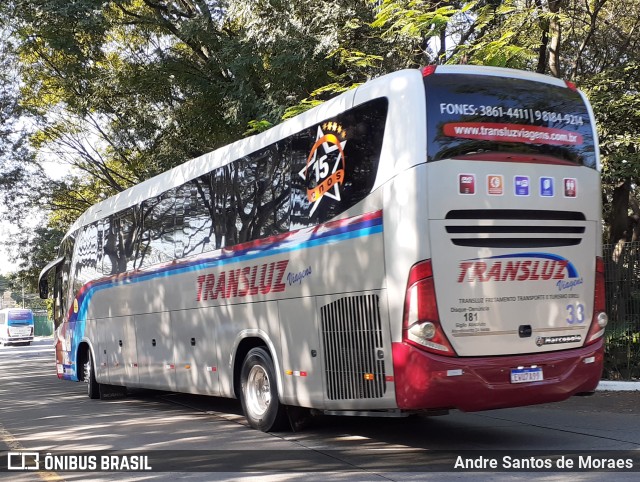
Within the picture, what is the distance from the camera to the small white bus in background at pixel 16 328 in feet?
187

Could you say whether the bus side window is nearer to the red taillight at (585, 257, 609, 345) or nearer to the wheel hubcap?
the wheel hubcap

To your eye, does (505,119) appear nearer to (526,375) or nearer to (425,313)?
(425,313)

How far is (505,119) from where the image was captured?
7.44 m

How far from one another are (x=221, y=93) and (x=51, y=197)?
597 inches

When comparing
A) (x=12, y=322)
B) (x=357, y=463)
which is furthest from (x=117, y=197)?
(x=12, y=322)

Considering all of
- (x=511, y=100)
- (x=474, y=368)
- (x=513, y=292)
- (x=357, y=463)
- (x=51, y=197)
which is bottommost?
(x=357, y=463)

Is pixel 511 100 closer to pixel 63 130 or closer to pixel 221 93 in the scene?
pixel 221 93

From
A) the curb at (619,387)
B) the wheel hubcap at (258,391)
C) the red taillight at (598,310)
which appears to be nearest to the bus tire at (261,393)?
the wheel hubcap at (258,391)

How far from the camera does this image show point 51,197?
3162 cm

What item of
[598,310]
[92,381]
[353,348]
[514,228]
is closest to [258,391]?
[353,348]

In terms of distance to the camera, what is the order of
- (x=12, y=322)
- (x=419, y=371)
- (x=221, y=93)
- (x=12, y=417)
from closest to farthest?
1. (x=419, y=371)
2. (x=12, y=417)
3. (x=221, y=93)
4. (x=12, y=322)

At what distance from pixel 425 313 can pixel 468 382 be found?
75 centimetres

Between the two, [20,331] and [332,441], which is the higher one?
[20,331]

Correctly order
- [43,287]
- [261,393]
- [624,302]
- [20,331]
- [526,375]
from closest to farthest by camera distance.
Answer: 1. [526,375]
2. [261,393]
3. [624,302]
4. [43,287]
5. [20,331]
